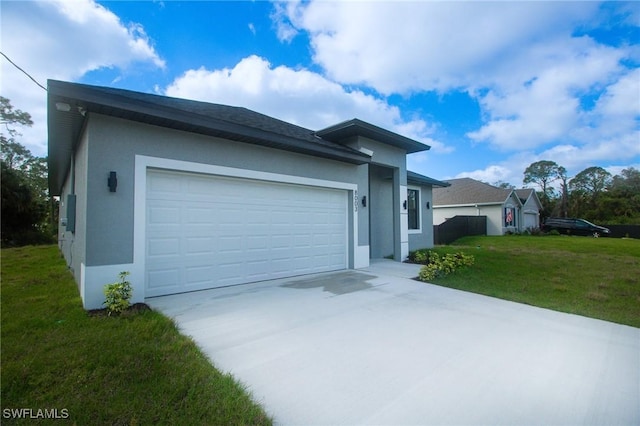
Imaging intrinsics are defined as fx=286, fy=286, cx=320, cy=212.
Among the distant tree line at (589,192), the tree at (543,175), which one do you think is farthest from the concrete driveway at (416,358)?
the tree at (543,175)

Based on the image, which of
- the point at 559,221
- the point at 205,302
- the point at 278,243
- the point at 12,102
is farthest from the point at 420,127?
the point at 12,102

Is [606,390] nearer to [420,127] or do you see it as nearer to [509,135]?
[420,127]

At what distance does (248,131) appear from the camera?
5.83m

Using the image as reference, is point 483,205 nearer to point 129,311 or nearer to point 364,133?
point 364,133

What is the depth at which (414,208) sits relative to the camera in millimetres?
12156

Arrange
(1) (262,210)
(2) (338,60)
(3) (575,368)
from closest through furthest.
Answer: (3) (575,368)
(1) (262,210)
(2) (338,60)

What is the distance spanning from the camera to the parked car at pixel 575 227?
73.2ft

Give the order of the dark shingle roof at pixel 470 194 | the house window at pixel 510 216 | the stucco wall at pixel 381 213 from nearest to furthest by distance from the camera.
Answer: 1. the stucco wall at pixel 381 213
2. the dark shingle roof at pixel 470 194
3. the house window at pixel 510 216

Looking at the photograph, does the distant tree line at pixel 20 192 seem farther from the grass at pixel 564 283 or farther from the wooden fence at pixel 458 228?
the wooden fence at pixel 458 228

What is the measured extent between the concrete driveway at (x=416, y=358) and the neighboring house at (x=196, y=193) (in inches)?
38.0

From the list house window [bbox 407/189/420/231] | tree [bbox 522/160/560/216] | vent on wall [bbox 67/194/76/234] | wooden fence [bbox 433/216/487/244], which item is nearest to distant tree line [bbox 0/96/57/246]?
vent on wall [bbox 67/194/76/234]

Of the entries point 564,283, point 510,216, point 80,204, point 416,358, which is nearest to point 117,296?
point 80,204

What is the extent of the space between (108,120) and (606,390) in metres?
7.00

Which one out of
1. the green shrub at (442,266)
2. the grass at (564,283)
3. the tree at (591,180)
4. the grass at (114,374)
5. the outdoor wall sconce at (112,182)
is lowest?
the grass at (564,283)
